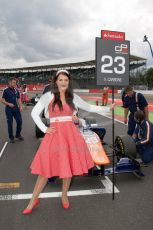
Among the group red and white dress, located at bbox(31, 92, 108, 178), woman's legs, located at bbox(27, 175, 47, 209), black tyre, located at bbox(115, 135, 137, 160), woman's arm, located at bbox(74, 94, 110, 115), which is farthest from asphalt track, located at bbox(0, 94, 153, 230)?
woman's arm, located at bbox(74, 94, 110, 115)

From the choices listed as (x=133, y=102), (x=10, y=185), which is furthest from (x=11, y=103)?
(x=10, y=185)

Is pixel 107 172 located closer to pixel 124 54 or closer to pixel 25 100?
pixel 124 54

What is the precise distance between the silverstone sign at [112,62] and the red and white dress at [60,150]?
90 cm

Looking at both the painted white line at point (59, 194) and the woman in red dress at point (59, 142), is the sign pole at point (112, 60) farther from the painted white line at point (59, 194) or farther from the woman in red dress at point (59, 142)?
the woman in red dress at point (59, 142)

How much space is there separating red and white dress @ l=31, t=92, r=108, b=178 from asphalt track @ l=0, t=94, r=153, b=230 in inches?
20.6

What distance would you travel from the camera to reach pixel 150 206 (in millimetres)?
4270

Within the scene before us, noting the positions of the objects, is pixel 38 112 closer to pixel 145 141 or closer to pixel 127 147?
pixel 127 147

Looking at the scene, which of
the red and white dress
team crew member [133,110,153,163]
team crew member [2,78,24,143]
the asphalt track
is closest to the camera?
the asphalt track

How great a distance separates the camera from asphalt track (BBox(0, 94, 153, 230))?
3.74 meters

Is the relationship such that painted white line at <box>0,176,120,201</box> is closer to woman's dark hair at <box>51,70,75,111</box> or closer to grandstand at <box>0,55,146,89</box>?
woman's dark hair at <box>51,70,75,111</box>

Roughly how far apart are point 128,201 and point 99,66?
1868 mm

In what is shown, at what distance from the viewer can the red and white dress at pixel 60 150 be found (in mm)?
3893

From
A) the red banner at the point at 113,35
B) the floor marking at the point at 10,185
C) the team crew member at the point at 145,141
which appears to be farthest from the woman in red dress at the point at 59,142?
the team crew member at the point at 145,141

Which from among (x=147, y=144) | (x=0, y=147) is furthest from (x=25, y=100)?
(x=147, y=144)
